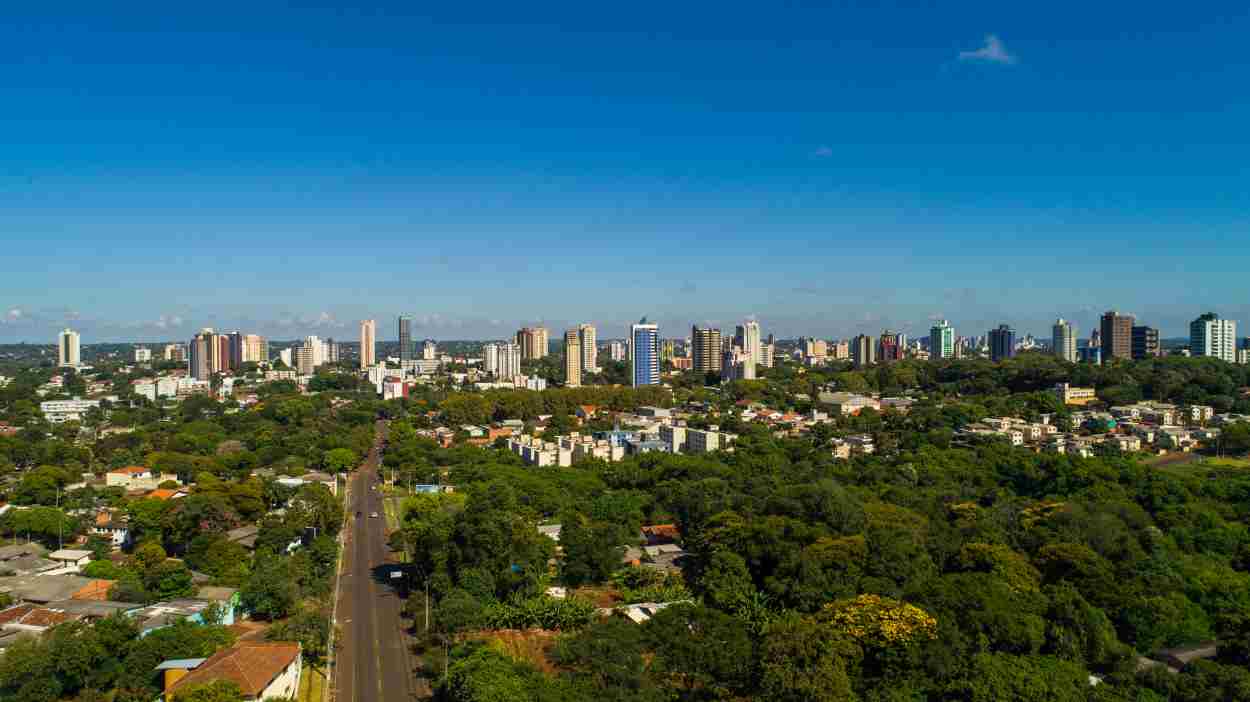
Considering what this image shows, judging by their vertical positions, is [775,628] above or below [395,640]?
above

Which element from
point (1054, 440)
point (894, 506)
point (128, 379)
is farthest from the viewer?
point (128, 379)

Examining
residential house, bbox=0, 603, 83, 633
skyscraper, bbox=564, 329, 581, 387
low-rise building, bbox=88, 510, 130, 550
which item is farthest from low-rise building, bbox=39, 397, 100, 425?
residential house, bbox=0, 603, 83, 633

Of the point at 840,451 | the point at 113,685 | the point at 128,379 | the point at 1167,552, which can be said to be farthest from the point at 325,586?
the point at 128,379

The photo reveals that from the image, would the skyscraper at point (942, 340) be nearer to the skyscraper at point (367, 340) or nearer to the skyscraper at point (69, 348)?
the skyscraper at point (367, 340)

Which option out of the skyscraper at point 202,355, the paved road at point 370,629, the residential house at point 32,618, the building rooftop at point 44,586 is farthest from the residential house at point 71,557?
the skyscraper at point 202,355

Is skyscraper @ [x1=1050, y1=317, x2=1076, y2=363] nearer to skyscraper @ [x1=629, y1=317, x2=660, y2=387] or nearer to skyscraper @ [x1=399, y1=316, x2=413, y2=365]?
skyscraper @ [x1=629, y1=317, x2=660, y2=387]

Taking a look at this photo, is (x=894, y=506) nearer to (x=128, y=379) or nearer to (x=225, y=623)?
(x=225, y=623)
